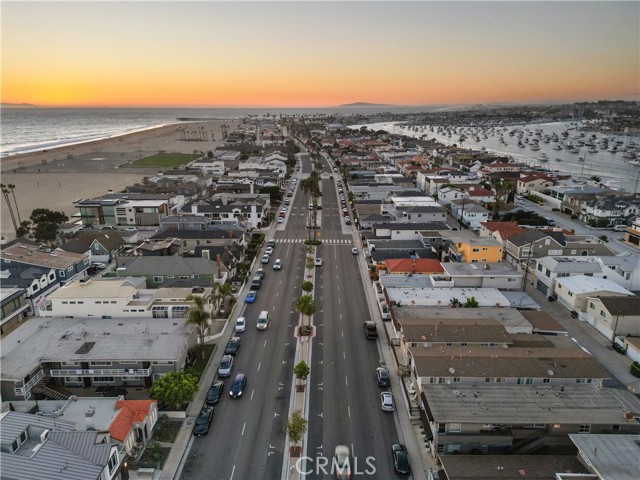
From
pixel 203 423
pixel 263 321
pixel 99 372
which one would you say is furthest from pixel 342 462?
pixel 99 372

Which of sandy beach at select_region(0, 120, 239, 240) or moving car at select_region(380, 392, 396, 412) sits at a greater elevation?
moving car at select_region(380, 392, 396, 412)

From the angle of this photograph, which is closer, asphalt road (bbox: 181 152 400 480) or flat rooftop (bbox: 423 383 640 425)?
flat rooftop (bbox: 423 383 640 425)

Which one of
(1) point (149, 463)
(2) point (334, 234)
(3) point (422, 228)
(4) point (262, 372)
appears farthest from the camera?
(2) point (334, 234)

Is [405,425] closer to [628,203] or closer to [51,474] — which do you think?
[51,474]

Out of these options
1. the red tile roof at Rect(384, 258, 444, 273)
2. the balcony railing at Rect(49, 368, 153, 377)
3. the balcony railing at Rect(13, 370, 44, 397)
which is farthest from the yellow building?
the balcony railing at Rect(13, 370, 44, 397)

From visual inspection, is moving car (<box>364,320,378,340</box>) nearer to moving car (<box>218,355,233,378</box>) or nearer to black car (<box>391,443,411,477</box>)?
moving car (<box>218,355,233,378</box>)

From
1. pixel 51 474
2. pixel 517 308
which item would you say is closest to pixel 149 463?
pixel 51 474
